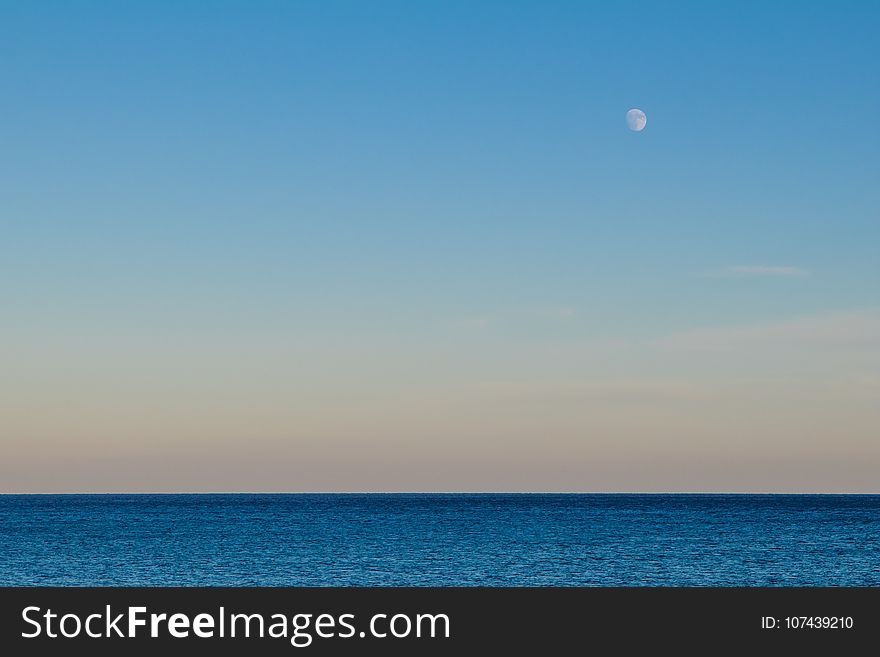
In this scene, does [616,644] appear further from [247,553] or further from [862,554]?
[862,554]

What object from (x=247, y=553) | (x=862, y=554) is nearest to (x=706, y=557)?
(x=862, y=554)

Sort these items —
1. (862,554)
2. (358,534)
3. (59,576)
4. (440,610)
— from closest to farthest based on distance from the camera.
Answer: (440,610) < (59,576) < (862,554) < (358,534)

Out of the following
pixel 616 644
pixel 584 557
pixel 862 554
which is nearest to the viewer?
pixel 616 644

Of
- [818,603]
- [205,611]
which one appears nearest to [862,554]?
[818,603]

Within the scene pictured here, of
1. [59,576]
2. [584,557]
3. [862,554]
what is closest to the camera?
[59,576]

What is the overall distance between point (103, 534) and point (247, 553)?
36.8 m

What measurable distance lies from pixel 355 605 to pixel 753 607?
5.89 metres

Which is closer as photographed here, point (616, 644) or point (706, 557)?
point (616, 644)

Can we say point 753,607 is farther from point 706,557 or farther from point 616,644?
point 706,557

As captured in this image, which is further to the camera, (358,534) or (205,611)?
(358,534)

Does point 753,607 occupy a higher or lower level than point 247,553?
higher

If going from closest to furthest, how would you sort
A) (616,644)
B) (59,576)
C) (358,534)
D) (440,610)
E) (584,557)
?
(616,644) → (440,610) → (59,576) → (584,557) → (358,534)

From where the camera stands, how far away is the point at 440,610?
12.7m

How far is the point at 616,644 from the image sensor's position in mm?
11898
